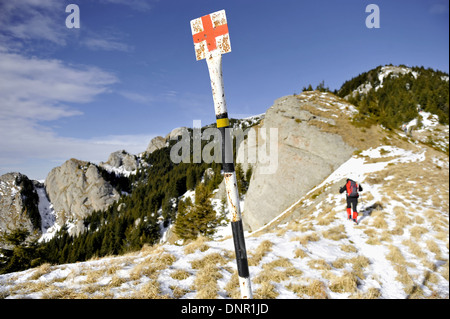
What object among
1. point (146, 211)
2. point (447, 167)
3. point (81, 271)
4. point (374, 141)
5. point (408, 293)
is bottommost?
point (146, 211)

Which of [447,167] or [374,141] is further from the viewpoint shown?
[374,141]

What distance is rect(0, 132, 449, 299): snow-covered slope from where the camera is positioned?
475cm

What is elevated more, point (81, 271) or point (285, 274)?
point (81, 271)

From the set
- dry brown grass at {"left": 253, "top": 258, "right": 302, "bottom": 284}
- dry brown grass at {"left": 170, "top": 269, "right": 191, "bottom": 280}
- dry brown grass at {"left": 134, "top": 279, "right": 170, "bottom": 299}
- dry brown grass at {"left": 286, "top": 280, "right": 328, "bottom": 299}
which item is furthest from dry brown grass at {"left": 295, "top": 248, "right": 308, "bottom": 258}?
dry brown grass at {"left": 134, "top": 279, "right": 170, "bottom": 299}

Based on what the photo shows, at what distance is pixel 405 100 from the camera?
227 ft

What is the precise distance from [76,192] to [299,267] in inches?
7117

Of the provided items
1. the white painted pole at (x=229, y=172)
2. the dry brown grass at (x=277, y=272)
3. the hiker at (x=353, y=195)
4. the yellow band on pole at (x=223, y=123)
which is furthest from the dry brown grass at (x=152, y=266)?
the hiker at (x=353, y=195)

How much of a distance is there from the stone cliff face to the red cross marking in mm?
29508

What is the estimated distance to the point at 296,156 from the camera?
32.8m

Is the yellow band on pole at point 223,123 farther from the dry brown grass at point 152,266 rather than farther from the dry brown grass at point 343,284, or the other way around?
the dry brown grass at point 343,284

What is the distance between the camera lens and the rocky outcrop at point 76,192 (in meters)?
145
